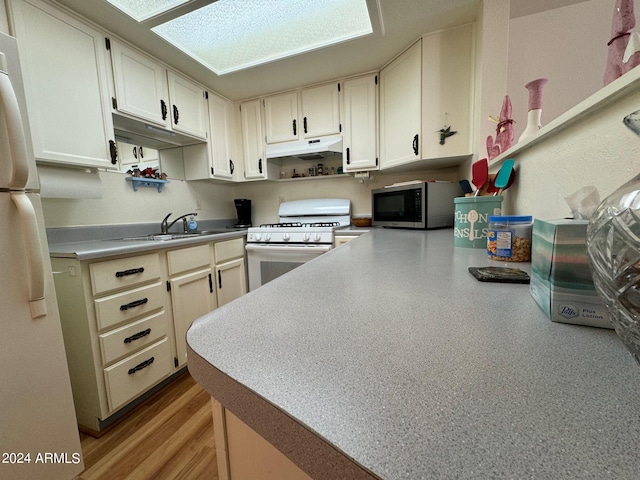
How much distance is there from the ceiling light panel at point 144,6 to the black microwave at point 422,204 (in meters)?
1.66

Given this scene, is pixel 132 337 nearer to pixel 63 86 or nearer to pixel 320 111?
pixel 63 86

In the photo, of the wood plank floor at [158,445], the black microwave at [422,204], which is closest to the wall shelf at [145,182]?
the wood plank floor at [158,445]

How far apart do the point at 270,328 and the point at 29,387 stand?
1.15 metres

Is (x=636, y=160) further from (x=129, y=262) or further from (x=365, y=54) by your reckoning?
(x=365, y=54)

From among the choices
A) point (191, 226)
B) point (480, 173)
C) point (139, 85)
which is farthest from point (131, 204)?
point (480, 173)

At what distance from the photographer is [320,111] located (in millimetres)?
2342

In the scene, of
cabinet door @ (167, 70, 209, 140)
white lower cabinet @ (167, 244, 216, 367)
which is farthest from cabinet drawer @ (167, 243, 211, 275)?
cabinet door @ (167, 70, 209, 140)

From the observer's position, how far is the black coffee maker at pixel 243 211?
2.84m

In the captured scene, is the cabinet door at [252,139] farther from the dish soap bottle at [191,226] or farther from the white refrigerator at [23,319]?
the white refrigerator at [23,319]

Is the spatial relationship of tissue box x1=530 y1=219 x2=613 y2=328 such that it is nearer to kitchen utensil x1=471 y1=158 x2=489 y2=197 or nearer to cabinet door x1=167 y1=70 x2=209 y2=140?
kitchen utensil x1=471 y1=158 x2=489 y2=197

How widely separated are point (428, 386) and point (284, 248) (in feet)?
6.30

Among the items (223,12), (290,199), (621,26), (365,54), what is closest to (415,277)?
(621,26)

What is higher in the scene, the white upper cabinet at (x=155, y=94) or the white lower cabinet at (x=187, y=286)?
the white upper cabinet at (x=155, y=94)

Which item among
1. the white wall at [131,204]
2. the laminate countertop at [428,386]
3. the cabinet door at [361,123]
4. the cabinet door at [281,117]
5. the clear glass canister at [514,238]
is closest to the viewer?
the laminate countertop at [428,386]
